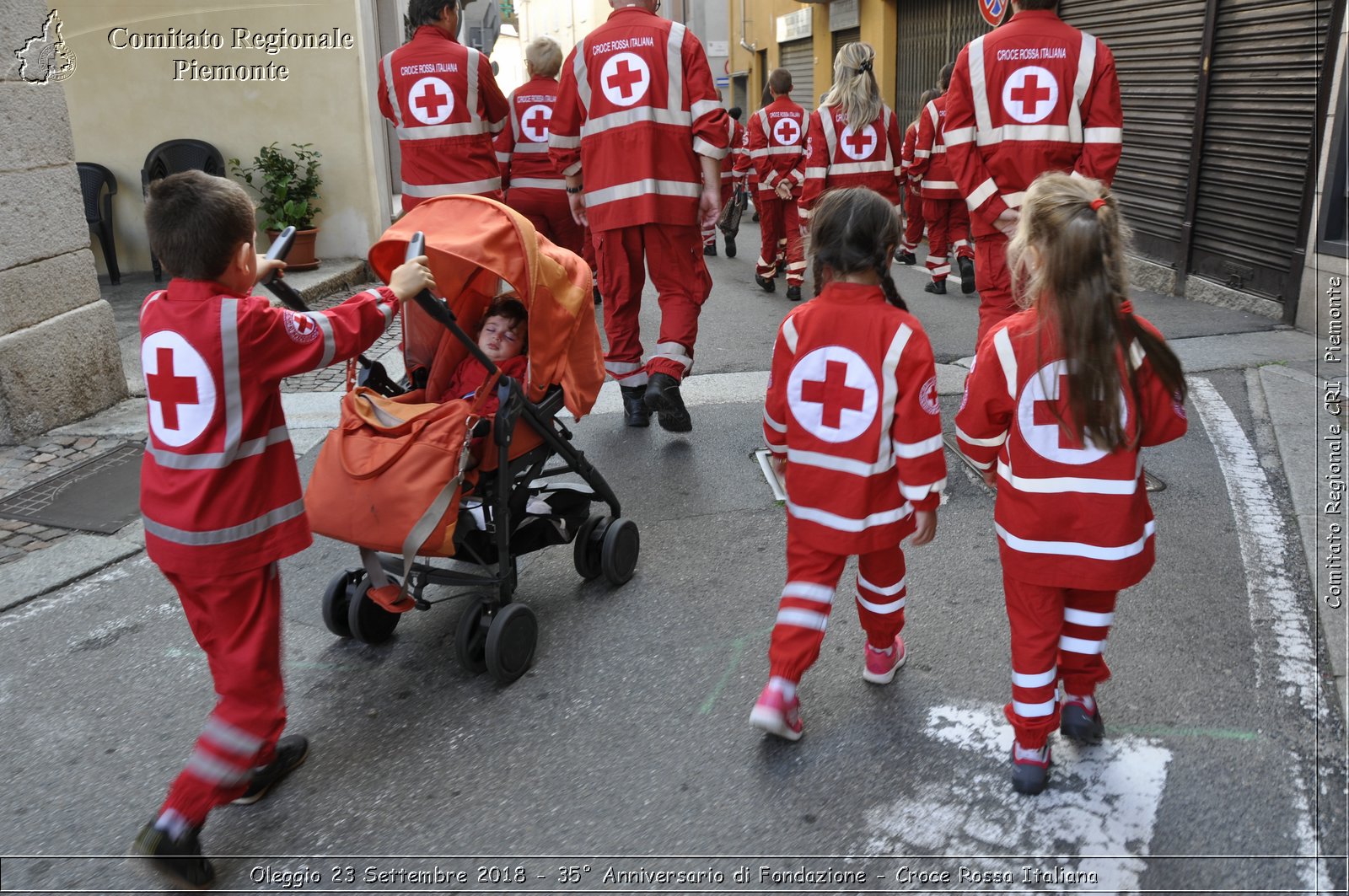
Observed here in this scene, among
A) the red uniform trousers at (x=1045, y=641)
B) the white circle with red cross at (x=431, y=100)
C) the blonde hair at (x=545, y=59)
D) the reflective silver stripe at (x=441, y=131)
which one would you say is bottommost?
the red uniform trousers at (x=1045, y=641)

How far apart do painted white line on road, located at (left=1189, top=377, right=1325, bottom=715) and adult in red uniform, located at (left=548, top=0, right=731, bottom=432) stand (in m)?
2.65

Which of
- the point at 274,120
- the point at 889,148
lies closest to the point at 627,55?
the point at 889,148

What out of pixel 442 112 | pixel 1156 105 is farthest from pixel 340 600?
pixel 1156 105

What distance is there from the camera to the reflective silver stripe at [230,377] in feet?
8.54

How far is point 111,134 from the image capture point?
404 inches

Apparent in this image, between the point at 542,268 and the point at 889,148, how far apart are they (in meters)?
6.05

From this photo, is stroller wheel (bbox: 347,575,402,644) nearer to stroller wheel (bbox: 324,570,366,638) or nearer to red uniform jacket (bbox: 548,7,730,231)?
stroller wheel (bbox: 324,570,366,638)

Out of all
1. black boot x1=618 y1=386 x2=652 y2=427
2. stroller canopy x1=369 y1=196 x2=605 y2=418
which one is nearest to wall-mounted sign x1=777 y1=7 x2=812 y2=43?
black boot x1=618 y1=386 x2=652 y2=427

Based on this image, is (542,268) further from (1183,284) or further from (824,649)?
(1183,284)

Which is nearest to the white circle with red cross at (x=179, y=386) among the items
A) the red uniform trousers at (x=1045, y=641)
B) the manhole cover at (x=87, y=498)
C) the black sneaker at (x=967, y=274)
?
the red uniform trousers at (x=1045, y=641)

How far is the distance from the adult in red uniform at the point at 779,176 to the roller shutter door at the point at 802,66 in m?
9.78

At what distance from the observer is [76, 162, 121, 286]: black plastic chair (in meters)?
9.96

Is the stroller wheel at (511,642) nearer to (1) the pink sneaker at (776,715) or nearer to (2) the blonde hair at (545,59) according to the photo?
(1) the pink sneaker at (776,715)

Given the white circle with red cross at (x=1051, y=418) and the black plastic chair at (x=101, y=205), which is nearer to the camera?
the white circle with red cross at (x=1051, y=418)
